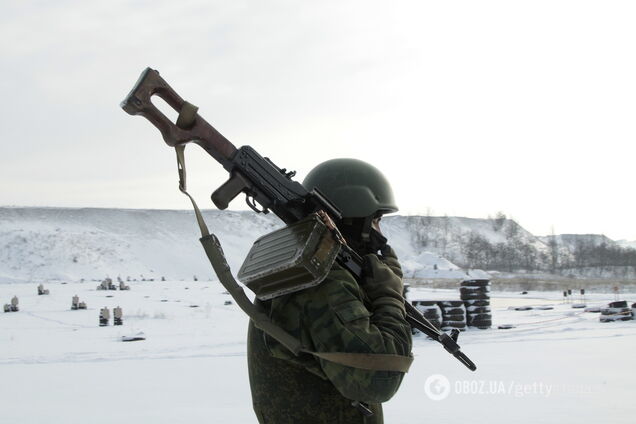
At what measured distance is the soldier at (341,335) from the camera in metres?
1.80

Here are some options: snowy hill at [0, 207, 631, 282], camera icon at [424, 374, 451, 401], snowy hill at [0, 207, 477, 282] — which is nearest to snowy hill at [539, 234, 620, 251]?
snowy hill at [0, 207, 631, 282]

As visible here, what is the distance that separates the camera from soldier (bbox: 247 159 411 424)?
1.80 m

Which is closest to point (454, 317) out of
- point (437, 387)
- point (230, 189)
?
point (437, 387)

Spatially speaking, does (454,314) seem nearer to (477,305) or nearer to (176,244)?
(477,305)

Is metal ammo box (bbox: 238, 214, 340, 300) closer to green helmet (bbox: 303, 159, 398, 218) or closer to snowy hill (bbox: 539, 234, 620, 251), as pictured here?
green helmet (bbox: 303, 159, 398, 218)

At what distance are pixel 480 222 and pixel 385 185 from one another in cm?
11741

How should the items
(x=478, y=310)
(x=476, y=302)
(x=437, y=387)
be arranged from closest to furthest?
(x=437, y=387) → (x=478, y=310) → (x=476, y=302)

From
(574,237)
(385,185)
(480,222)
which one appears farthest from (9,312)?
(574,237)

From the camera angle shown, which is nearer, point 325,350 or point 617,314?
point 325,350

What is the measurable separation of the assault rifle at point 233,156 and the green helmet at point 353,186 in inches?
4.2

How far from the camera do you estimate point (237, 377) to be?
7.72 metres

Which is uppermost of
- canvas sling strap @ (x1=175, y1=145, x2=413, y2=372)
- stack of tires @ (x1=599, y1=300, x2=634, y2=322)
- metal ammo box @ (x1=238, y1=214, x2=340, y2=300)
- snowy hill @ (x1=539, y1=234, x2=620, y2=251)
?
snowy hill @ (x1=539, y1=234, x2=620, y2=251)

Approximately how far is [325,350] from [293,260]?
0.28m

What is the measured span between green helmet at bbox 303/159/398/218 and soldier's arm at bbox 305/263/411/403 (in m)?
0.41
